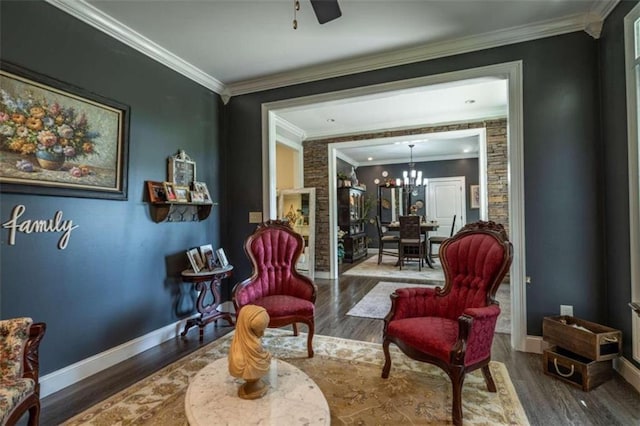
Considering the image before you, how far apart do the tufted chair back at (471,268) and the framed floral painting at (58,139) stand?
281cm

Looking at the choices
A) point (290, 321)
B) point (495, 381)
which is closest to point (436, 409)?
point (495, 381)

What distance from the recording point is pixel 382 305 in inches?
162

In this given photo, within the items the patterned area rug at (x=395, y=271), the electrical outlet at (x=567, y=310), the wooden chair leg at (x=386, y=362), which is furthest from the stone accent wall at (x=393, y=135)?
the wooden chair leg at (x=386, y=362)

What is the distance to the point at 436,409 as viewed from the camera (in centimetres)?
193

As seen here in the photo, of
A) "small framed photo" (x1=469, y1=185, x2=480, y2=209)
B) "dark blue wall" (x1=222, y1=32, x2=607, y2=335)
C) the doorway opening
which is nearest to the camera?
"dark blue wall" (x1=222, y1=32, x2=607, y2=335)

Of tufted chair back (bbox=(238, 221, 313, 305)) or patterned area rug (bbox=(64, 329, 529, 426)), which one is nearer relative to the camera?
patterned area rug (bbox=(64, 329, 529, 426))

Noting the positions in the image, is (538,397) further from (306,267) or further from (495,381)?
(306,267)

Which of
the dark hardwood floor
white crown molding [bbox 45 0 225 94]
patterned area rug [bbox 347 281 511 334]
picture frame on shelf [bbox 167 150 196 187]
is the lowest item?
the dark hardwood floor

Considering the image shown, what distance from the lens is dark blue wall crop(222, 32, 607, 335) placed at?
2611mm

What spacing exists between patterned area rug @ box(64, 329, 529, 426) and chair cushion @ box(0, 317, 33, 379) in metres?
0.55

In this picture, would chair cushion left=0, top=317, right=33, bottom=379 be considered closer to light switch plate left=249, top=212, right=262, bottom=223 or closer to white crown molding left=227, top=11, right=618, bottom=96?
light switch plate left=249, top=212, right=262, bottom=223

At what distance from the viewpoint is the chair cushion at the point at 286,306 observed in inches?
103

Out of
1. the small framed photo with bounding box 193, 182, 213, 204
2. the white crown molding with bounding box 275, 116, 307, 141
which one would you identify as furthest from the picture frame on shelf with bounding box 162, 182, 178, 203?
the white crown molding with bounding box 275, 116, 307, 141

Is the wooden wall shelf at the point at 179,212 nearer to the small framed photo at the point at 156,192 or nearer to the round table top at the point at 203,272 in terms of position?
the small framed photo at the point at 156,192
